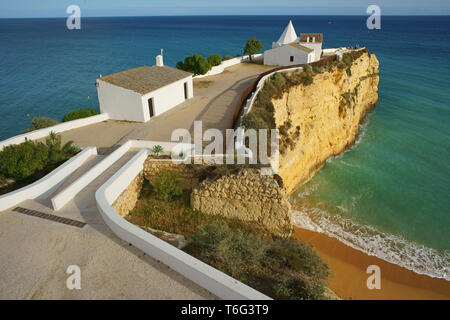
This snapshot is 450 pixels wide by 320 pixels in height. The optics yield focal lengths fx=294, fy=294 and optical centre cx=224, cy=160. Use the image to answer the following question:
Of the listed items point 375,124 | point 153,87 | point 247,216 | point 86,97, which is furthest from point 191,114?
point 86,97

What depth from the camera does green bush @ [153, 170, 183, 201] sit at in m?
12.8

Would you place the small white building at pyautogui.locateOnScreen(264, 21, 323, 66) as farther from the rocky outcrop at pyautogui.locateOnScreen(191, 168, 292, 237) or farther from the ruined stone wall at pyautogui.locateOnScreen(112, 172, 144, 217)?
the ruined stone wall at pyautogui.locateOnScreen(112, 172, 144, 217)

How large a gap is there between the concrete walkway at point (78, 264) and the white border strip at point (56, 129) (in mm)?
6492

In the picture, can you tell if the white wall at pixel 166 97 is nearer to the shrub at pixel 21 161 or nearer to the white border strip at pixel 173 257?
the shrub at pixel 21 161

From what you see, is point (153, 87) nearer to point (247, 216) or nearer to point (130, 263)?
point (247, 216)

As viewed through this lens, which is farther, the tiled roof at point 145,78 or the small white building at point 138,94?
the tiled roof at point 145,78

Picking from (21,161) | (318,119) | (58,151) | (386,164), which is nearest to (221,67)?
(318,119)

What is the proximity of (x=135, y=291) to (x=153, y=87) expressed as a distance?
14.7m

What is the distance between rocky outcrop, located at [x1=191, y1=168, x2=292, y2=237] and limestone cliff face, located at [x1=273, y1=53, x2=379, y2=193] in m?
5.45

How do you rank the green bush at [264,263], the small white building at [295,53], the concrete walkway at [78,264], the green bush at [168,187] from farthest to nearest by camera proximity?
the small white building at [295,53], the green bush at [168,187], the green bush at [264,263], the concrete walkway at [78,264]

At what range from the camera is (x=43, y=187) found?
36.1 ft

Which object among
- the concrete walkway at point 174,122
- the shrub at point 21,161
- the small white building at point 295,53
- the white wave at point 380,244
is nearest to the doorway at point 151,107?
the concrete walkway at point 174,122

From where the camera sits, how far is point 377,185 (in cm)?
2002

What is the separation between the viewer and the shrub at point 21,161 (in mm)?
12336
